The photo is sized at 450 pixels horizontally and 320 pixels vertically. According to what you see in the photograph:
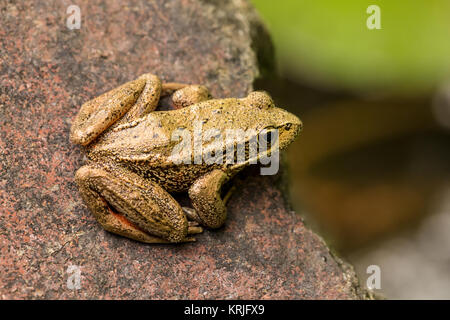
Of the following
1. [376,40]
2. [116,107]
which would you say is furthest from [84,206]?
[376,40]

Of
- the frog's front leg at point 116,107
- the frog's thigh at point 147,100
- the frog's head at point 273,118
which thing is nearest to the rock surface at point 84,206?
the frog's front leg at point 116,107

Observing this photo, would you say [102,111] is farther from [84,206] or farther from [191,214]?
[191,214]

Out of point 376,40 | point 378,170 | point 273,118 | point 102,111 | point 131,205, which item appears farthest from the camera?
point 378,170

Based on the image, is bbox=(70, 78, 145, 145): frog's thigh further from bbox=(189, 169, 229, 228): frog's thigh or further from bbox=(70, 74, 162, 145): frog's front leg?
bbox=(189, 169, 229, 228): frog's thigh

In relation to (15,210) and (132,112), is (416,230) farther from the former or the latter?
(15,210)

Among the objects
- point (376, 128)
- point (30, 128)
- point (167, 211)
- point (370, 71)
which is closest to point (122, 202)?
point (167, 211)

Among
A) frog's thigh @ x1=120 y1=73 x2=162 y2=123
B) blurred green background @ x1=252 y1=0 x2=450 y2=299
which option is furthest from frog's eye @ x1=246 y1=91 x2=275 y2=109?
blurred green background @ x1=252 y1=0 x2=450 y2=299
